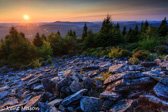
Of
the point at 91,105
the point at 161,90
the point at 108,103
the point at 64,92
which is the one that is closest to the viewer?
the point at 161,90

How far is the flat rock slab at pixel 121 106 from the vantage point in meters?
2.71

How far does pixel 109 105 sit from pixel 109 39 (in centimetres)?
1668

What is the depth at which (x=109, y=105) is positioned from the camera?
10.3 feet

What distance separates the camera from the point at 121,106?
9.39 feet

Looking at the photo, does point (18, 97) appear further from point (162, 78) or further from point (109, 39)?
point (109, 39)

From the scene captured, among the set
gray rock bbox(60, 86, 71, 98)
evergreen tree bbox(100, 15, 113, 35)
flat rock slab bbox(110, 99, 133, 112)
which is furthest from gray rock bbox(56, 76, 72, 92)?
evergreen tree bbox(100, 15, 113, 35)

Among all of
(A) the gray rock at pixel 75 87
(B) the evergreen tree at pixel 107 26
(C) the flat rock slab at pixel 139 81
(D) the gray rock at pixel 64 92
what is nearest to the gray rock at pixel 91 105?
(A) the gray rock at pixel 75 87

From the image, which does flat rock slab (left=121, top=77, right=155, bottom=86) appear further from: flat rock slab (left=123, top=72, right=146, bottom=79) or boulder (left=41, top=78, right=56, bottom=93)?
boulder (left=41, top=78, right=56, bottom=93)

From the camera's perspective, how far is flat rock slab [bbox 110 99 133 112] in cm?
271

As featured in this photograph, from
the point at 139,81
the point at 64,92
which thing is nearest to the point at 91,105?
the point at 64,92

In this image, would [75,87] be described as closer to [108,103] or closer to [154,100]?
[108,103]

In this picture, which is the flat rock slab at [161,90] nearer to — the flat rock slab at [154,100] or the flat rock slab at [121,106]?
the flat rock slab at [154,100]

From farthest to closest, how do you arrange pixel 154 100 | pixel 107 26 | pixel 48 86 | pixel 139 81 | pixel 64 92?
pixel 107 26 → pixel 48 86 → pixel 64 92 → pixel 139 81 → pixel 154 100

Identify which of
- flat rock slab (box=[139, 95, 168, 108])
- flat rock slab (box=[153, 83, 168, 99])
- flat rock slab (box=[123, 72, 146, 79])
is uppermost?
flat rock slab (box=[123, 72, 146, 79])
